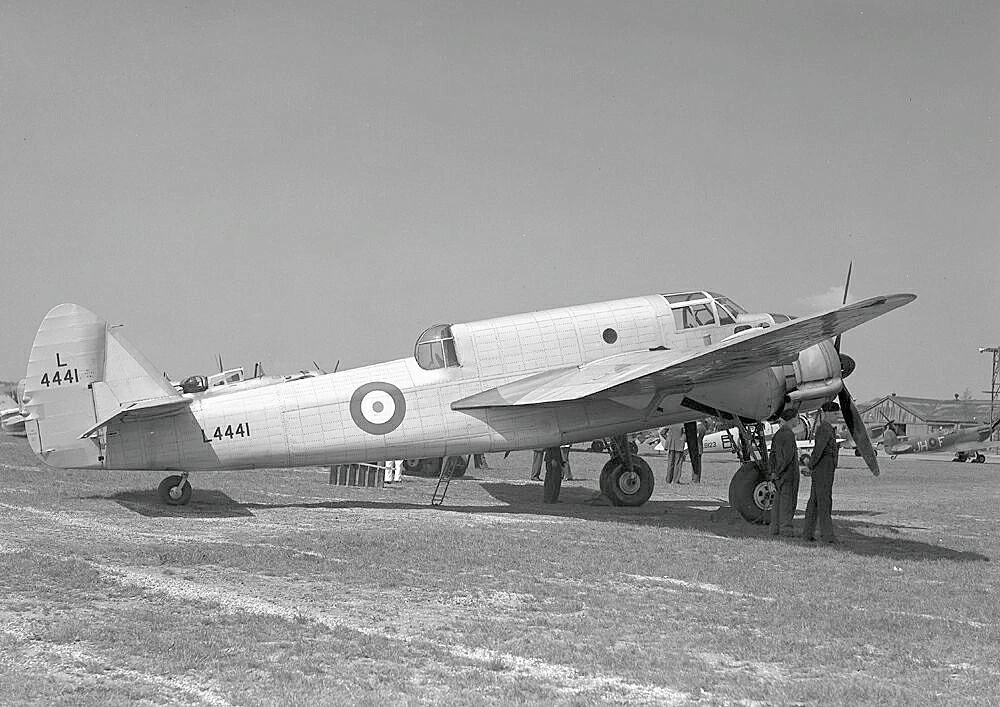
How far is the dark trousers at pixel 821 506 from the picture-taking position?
456 inches

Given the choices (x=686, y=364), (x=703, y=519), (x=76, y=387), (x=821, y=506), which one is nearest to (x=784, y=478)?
(x=821, y=506)

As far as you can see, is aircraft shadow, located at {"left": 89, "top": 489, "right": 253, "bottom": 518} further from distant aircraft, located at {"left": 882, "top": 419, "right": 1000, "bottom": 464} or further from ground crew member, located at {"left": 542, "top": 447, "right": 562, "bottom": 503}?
distant aircraft, located at {"left": 882, "top": 419, "right": 1000, "bottom": 464}

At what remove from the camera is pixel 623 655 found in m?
6.14

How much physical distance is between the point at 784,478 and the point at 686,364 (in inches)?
81.1

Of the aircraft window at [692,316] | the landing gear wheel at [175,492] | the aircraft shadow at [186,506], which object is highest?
the aircraft window at [692,316]

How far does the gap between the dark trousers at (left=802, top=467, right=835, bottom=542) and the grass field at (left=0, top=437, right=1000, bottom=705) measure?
1.15ft

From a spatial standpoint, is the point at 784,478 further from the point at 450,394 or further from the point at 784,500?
the point at 450,394

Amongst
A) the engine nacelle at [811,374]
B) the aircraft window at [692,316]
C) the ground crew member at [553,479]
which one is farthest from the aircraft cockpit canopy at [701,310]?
the ground crew member at [553,479]

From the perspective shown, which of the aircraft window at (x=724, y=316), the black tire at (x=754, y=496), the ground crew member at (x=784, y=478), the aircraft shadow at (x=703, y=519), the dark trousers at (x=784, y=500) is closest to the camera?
the aircraft shadow at (x=703, y=519)

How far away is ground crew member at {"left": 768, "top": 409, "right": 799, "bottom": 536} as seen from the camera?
1215 centimetres

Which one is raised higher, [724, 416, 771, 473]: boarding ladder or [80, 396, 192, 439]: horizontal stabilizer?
[80, 396, 192, 439]: horizontal stabilizer

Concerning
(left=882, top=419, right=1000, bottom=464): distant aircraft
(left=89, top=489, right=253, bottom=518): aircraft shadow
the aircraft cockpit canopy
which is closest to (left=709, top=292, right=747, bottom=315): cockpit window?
the aircraft cockpit canopy

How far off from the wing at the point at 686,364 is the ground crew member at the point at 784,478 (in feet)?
3.81

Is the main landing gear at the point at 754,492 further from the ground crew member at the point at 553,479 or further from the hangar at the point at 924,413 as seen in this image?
the hangar at the point at 924,413
